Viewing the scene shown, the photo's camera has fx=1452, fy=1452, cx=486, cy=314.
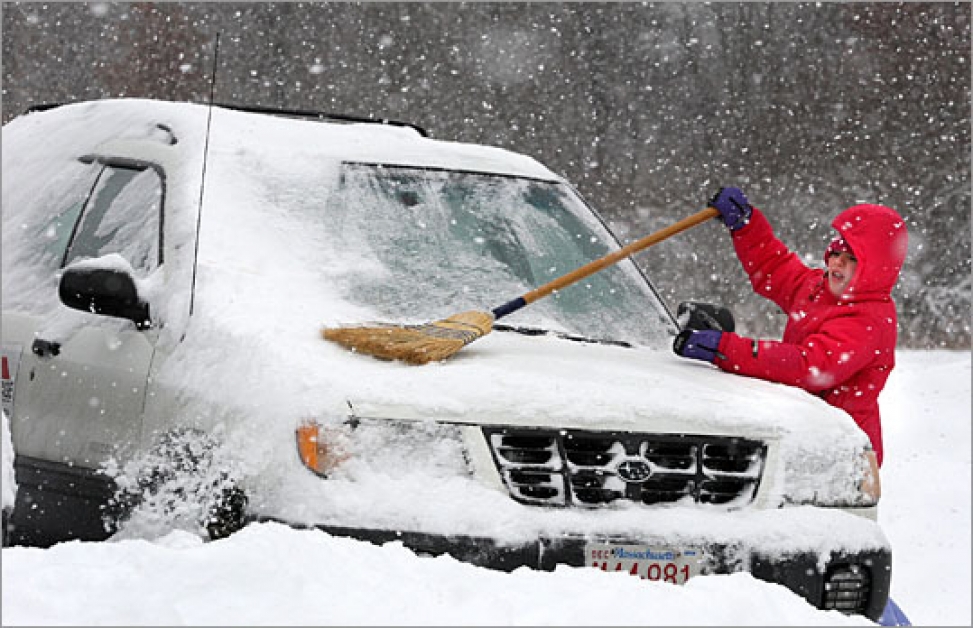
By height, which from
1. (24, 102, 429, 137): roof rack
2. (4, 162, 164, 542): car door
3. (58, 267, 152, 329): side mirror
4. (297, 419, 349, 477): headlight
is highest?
(24, 102, 429, 137): roof rack

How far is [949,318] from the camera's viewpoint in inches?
679

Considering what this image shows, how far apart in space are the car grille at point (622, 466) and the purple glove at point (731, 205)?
1.92 meters

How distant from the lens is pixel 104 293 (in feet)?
13.2

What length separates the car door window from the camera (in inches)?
177

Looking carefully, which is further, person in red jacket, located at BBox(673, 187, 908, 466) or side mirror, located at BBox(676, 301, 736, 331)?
side mirror, located at BBox(676, 301, 736, 331)

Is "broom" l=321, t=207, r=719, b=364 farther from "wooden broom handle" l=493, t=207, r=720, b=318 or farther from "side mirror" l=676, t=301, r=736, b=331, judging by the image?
"side mirror" l=676, t=301, r=736, b=331

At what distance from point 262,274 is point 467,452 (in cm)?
98

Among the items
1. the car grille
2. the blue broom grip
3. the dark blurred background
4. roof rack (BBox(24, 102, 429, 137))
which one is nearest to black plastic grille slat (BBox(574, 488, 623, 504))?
the car grille

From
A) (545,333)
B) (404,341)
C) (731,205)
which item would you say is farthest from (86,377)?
(731,205)

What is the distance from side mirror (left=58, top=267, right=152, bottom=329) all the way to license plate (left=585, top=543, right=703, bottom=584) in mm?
→ 1451

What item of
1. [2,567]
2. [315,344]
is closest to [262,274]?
[315,344]

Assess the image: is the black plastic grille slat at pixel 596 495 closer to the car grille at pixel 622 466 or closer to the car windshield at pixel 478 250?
the car grille at pixel 622 466

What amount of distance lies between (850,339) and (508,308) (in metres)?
1.23

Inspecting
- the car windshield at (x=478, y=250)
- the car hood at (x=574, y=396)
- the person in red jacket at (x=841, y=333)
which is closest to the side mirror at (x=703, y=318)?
the car windshield at (x=478, y=250)
